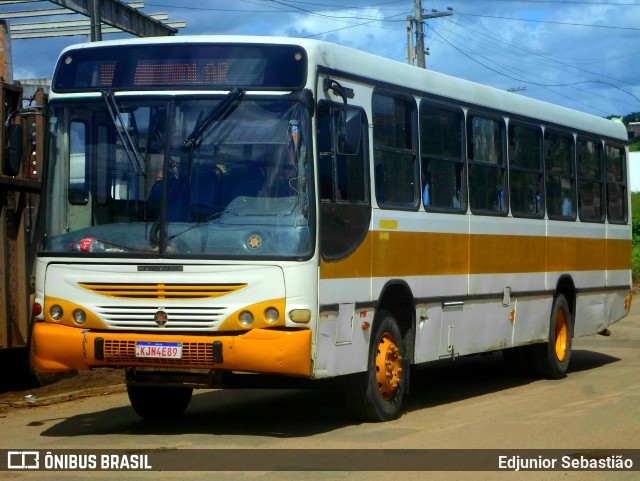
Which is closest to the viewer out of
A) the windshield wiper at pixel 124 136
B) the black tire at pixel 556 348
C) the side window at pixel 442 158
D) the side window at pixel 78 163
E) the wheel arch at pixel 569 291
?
the windshield wiper at pixel 124 136

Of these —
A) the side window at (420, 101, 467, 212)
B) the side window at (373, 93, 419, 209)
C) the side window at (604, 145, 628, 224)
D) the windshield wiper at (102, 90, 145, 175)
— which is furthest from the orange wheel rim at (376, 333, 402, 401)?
the side window at (604, 145, 628, 224)

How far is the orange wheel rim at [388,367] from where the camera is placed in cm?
1115

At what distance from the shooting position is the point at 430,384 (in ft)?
48.7

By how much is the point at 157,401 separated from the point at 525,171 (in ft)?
18.1

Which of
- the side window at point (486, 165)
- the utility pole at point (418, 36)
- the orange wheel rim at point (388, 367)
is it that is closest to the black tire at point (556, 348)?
the side window at point (486, 165)

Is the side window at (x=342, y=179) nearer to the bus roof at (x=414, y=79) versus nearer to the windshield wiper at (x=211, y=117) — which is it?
the bus roof at (x=414, y=79)

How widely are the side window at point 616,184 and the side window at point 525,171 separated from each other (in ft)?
8.50

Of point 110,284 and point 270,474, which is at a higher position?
point 110,284

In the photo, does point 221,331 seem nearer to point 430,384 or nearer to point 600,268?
point 430,384

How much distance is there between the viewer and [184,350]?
9.71m

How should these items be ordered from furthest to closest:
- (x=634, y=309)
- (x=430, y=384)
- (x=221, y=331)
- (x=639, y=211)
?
1. (x=639, y=211)
2. (x=634, y=309)
3. (x=430, y=384)
4. (x=221, y=331)

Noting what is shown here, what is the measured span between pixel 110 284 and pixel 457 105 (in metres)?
4.58

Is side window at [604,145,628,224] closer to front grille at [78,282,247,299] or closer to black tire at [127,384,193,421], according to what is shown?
black tire at [127,384,193,421]

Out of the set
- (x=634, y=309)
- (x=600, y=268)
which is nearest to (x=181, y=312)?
(x=600, y=268)
